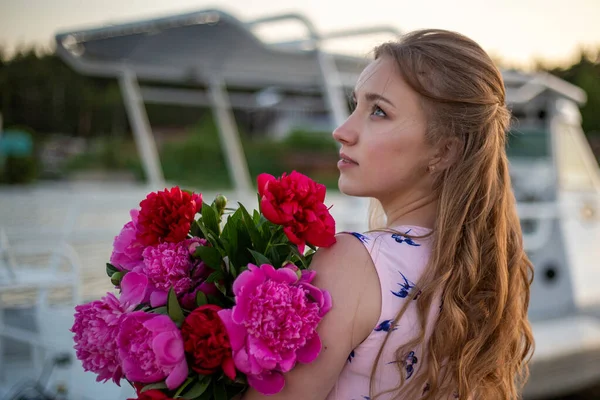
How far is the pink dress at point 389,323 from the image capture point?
122 centimetres

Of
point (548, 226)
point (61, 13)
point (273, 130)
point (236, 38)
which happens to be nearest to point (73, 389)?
point (236, 38)

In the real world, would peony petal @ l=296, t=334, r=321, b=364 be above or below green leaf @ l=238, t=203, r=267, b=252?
below

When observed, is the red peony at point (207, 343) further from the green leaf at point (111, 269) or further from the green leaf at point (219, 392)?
the green leaf at point (111, 269)

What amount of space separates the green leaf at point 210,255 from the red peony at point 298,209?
12 centimetres

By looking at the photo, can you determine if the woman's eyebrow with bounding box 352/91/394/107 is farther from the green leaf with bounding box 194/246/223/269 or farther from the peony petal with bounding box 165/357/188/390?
the peony petal with bounding box 165/357/188/390

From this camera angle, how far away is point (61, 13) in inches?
349

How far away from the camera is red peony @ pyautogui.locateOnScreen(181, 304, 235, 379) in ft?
3.52

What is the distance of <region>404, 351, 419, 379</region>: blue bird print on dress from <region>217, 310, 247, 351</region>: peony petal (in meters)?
0.38

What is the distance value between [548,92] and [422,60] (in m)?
4.89

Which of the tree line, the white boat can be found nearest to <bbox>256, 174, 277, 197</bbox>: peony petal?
the white boat

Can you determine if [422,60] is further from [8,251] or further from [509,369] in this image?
[8,251]

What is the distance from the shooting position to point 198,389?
111 cm

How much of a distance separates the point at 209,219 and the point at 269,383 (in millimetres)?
360

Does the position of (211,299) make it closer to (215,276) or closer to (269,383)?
(215,276)
